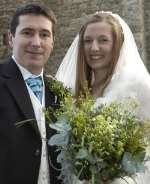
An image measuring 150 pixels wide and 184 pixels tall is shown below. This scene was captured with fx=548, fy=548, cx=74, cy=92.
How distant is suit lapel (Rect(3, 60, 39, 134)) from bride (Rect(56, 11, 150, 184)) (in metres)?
0.60

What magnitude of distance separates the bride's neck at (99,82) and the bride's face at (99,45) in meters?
0.07

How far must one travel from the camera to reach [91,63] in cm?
432

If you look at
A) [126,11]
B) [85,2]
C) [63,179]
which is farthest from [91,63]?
[85,2]

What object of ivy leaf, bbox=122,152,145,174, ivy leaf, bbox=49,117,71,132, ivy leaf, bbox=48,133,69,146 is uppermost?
ivy leaf, bbox=49,117,71,132

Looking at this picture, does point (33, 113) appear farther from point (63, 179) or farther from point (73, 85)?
point (73, 85)

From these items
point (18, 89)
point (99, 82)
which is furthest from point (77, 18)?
point (18, 89)

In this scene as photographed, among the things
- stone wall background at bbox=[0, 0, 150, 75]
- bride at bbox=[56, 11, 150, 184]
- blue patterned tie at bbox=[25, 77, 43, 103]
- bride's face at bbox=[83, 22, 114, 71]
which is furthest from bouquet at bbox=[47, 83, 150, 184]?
stone wall background at bbox=[0, 0, 150, 75]

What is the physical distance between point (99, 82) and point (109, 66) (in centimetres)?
17

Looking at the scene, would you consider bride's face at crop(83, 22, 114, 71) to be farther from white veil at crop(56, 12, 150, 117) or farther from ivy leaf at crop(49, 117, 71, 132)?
ivy leaf at crop(49, 117, 71, 132)

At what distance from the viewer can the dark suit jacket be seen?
3.54 metres

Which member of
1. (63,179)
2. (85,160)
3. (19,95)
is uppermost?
(19,95)

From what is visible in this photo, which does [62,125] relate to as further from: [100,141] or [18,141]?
[18,141]

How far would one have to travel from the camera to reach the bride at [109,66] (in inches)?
164

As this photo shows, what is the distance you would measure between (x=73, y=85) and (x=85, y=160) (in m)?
1.31
